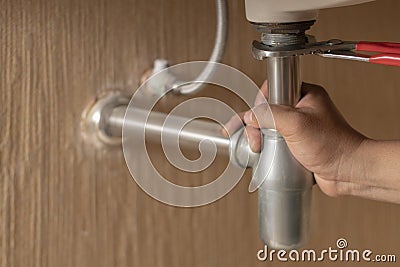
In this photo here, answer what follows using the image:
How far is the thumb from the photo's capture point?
1.72 feet

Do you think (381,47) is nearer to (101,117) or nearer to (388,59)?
(388,59)

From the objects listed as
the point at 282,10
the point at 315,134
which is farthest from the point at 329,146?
the point at 282,10

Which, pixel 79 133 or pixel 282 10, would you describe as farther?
pixel 79 133

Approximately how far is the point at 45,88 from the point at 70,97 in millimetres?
24

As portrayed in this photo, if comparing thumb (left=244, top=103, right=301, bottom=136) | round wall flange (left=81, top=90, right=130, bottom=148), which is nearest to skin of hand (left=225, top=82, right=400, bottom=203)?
thumb (left=244, top=103, right=301, bottom=136)

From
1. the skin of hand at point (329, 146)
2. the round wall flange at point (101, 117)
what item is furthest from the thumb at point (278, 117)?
the round wall flange at point (101, 117)

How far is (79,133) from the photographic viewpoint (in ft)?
2.19

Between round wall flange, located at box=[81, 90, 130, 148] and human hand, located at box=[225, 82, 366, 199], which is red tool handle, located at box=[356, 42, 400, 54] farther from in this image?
round wall flange, located at box=[81, 90, 130, 148]

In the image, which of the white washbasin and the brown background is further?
the brown background

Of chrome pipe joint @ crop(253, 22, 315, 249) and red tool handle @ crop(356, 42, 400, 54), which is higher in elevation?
red tool handle @ crop(356, 42, 400, 54)

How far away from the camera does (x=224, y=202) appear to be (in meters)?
0.76

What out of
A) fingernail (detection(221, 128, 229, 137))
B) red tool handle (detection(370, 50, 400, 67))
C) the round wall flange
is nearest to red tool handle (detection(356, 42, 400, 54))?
red tool handle (detection(370, 50, 400, 67))

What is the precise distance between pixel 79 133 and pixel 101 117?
2 cm

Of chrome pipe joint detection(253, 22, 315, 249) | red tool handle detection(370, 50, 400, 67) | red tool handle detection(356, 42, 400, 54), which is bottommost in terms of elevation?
chrome pipe joint detection(253, 22, 315, 249)
